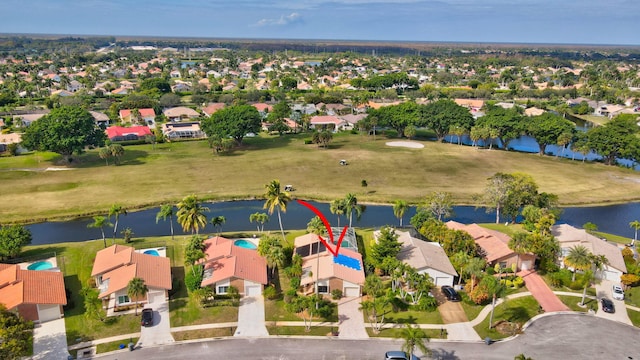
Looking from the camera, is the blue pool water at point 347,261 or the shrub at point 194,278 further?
the blue pool water at point 347,261

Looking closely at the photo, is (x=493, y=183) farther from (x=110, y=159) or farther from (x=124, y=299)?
(x=110, y=159)

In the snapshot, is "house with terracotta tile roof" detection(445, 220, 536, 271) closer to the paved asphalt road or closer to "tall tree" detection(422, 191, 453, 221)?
"tall tree" detection(422, 191, 453, 221)

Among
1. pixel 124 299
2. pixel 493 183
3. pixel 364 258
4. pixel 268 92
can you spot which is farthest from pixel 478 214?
pixel 268 92

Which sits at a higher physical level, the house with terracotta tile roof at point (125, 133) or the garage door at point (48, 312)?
the house with terracotta tile roof at point (125, 133)

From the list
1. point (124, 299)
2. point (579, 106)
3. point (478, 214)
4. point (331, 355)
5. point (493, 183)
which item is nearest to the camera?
point (331, 355)

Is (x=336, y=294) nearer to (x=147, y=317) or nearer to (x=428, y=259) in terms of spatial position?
(x=428, y=259)

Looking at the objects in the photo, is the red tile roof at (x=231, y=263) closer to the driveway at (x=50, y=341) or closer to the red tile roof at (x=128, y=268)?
the red tile roof at (x=128, y=268)

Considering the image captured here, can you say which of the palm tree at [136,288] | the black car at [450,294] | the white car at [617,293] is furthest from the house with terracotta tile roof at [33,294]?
the white car at [617,293]
